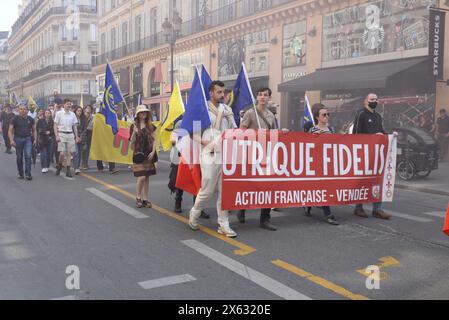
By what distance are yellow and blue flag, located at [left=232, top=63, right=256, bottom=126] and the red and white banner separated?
866mm

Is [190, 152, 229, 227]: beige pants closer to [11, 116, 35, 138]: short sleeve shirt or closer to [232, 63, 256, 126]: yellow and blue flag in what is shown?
[232, 63, 256, 126]: yellow and blue flag

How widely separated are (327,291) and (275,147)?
2.74 meters

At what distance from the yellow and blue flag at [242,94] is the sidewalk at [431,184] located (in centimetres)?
525

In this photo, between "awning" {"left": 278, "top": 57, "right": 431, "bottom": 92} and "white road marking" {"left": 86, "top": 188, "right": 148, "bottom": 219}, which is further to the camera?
"awning" {"left": 278, "top": 57, "right": 431, "bottom": 92}

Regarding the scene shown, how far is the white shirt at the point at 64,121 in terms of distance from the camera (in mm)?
11578

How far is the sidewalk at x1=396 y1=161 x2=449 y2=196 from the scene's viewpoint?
1046 centimetres

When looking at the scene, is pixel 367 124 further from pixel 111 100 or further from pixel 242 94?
pixel 111 100

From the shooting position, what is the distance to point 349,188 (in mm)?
7090

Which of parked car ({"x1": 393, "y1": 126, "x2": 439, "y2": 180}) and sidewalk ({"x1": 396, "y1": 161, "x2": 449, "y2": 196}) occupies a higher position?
parked car ({"x1": 393, "y1": 126, "x2": 439, "y2": 180})

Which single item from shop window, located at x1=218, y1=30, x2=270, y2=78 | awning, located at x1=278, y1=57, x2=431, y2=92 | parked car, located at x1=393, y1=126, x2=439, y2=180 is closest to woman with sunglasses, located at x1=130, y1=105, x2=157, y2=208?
parked car, located at x1=393, y1=126, x2=439, y2=180

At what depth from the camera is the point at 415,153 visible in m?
11.9

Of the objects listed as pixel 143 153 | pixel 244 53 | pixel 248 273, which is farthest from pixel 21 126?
pixel 244 53

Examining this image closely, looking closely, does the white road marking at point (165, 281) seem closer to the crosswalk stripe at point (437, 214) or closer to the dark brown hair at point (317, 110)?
the dark brown hair at point (317, 110)
